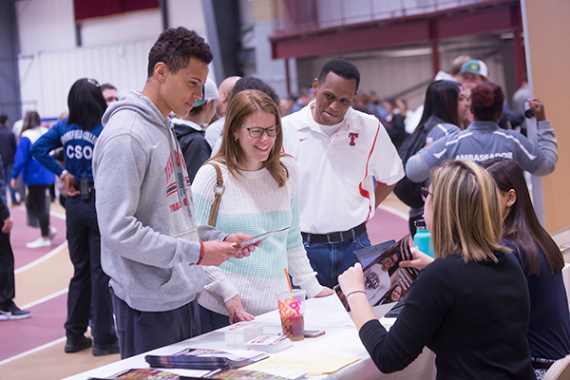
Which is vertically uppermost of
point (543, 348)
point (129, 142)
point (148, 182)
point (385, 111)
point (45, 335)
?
point (385, 111)

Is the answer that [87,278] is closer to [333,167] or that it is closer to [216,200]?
[333,167]

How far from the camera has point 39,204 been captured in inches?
320

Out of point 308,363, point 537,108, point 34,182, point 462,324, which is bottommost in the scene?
point 308,363

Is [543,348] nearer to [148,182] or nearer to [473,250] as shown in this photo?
[473,250]

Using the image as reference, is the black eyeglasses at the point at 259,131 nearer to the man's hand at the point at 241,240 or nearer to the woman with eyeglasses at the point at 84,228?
the man's hand at the point at 241,240

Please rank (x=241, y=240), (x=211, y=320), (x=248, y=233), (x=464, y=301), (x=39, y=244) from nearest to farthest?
(x=464, y=301)
(x=241, y=240)
(x=248, y=233)
(x=211, y=320)
(x=39, y=244)

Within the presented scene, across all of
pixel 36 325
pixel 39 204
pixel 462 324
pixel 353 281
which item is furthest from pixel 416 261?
pixel 39 204

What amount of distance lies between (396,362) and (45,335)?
12.6 feet

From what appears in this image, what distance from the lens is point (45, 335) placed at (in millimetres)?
4637

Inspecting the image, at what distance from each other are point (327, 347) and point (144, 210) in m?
0.74

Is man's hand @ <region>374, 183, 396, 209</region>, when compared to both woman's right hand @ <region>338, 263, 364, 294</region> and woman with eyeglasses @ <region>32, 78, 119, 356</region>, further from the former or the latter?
woman with eyeglasses @ <region>32, 78, 119, 356</region>

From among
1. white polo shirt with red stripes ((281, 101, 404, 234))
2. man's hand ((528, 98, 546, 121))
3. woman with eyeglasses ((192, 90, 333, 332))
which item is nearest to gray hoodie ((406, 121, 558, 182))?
man's hand ((528, 98, 546, 121))

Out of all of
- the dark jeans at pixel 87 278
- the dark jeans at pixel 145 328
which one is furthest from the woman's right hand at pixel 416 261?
the dark jeans at pixel 87 278

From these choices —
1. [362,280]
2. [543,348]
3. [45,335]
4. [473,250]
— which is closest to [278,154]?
[362,280]
